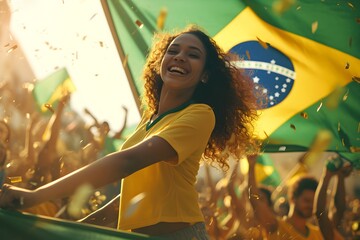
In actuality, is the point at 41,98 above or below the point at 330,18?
below

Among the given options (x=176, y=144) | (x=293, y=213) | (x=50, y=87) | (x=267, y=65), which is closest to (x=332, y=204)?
(x=293, y=213)

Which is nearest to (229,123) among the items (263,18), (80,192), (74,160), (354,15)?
(80,192)

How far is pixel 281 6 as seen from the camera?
5059 mm

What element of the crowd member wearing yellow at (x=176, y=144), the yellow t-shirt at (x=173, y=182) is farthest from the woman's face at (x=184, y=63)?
the yellow t-shirt at (x=173, y=182)

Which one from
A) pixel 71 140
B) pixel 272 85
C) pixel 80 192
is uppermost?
pixel 80 192

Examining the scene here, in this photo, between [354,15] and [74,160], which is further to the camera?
[74,160]

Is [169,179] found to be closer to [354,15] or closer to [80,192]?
[80,192]

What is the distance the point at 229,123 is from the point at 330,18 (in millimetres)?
2026

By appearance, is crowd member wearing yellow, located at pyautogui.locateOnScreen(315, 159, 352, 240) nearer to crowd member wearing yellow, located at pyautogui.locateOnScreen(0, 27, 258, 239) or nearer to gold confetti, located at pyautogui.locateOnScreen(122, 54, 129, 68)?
gold confetti, located at pyautogui.locateOnScreen(122, 54, 129, 68)

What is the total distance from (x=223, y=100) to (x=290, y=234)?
211 cm

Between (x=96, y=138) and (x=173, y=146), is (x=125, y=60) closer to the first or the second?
(x=96, y=138)

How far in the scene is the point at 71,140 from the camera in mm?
7105

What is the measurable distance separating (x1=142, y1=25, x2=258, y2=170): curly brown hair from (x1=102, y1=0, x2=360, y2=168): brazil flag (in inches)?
71.2

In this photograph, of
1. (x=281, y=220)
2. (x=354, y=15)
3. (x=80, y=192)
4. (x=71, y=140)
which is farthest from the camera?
(x=71, y=140)
